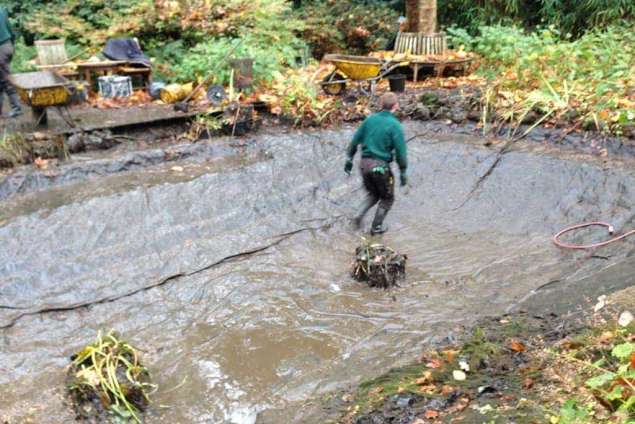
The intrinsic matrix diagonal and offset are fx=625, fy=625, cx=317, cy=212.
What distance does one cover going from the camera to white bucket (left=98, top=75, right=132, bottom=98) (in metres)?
11.4

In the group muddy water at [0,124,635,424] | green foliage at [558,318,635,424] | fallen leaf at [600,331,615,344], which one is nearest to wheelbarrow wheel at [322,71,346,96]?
muddy water at [0,124,635,424]

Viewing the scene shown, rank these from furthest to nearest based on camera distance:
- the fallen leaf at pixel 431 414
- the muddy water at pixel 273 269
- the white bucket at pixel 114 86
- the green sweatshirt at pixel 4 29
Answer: the white bucket at pixel 114 86 < the green sweatshirt at pixel 4 29 < the muddy water at pixel 273 269 < the fallen leaf at pixel 431 414

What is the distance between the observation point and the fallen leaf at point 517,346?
194 inches

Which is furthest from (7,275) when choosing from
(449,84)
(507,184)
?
(449,84)

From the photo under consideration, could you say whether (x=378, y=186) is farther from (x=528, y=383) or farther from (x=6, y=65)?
(x=6, y=65)

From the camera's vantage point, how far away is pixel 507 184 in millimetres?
8875

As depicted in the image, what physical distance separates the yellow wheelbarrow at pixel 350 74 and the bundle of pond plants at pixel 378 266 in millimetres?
5349

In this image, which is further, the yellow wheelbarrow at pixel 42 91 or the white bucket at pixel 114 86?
the white bucket at pixel 114 86

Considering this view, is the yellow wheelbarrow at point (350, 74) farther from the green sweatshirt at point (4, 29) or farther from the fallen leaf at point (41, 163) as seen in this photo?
the green sweatshirt at point (4, 29)

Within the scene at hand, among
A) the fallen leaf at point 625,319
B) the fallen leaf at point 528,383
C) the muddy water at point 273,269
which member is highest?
the fallen leaf at point 625,319

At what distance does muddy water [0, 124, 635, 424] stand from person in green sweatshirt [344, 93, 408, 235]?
23.6 inches

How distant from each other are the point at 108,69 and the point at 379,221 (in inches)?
258

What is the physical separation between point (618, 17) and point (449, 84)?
533 cm

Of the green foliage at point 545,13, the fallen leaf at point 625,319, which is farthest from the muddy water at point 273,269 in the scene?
the green foliage at point 545,13
